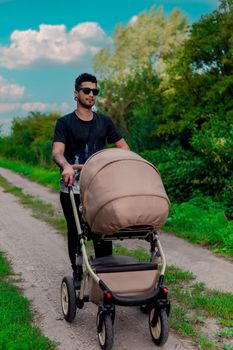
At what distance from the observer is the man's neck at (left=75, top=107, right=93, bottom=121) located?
519 centimetres

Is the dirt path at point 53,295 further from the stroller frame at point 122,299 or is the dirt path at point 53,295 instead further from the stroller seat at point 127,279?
the stroller seat at point 127,279

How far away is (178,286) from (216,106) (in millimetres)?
8818

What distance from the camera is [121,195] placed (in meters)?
4.16

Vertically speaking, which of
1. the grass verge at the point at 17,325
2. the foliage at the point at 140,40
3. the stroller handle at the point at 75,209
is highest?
the foliage at the point at 140,40

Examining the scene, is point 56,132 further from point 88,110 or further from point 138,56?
point 138,56

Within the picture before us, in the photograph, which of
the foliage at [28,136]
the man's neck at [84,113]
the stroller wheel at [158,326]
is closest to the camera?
the stroller wheel at [158,326]

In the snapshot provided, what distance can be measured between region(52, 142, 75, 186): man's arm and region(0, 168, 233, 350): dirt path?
50.1 inches

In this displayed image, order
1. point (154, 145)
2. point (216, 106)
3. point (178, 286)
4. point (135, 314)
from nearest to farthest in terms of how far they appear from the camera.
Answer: point (135, 314) → point (178, 286) → point (216, 106) → point (154, 145)

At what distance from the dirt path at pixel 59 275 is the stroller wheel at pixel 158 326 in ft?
0.29

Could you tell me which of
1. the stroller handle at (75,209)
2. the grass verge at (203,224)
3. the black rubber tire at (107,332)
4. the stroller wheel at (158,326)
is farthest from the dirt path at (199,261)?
the black rubber tire at (107,332)

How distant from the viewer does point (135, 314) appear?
5117 millimetres

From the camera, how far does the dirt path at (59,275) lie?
180 inches

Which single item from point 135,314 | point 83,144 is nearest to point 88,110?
point 83,144

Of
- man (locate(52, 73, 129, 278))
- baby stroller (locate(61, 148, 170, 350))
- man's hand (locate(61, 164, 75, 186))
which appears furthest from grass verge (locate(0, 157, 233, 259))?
man's hand (locate(61, 164, 75, 186))
